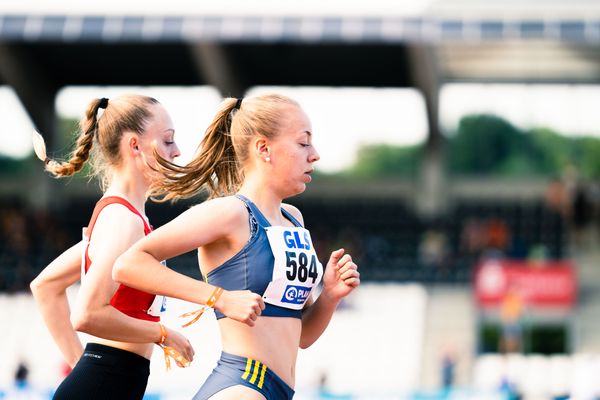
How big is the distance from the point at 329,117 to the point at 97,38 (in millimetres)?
7498

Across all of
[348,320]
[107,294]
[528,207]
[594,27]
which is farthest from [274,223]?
[528,207]

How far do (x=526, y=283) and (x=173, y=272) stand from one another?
18064mm

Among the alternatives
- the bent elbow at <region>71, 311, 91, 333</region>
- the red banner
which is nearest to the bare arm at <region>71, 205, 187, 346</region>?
the bent elbow at <region>71, 311, 91, 333</region>

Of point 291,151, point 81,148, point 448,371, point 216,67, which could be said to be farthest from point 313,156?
point 216,67

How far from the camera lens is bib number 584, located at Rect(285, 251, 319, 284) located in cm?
356

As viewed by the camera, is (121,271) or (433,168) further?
(433,168)

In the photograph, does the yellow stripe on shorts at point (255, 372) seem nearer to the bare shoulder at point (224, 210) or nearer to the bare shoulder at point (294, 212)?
the bare shoulder at point (224, 210)

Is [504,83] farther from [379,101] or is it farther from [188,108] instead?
[188,108]

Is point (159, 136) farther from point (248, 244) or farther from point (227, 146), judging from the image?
point (248, 244)

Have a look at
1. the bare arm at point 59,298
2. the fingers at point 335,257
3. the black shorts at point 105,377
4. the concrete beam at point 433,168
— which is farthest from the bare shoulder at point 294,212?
the concrete beam at point 433,168

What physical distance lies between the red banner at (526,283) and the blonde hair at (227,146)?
56.6 ft

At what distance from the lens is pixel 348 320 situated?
2150cm

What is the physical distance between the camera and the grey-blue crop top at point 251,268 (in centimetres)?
352

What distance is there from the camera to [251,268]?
3525mm
